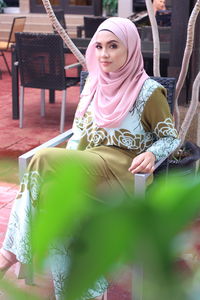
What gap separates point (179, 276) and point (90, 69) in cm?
251

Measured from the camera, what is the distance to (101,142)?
2.59 metres

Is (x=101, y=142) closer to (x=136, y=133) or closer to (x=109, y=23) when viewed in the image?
(x=136, y=133)

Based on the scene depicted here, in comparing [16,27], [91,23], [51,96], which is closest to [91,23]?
[91,23]

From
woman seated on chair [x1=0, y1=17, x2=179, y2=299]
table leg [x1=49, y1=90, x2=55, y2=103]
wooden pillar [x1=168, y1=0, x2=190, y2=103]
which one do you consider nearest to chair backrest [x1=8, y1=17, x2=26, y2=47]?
table leg [x1=49, y1=90, x2=55, y2=103]

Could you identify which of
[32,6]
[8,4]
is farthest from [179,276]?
[8,4]

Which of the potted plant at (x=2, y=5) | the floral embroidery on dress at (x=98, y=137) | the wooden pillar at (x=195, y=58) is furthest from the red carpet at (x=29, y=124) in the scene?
the potted plant at (x=2, y=5)

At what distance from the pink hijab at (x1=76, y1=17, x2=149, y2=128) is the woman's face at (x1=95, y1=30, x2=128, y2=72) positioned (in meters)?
0.03

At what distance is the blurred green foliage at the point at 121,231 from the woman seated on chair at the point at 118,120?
2.15 metres

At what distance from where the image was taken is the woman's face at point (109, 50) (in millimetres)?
2379

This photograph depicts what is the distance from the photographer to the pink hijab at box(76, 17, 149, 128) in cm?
242

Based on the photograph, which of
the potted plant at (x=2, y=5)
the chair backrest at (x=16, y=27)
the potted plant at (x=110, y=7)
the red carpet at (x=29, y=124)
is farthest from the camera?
the potted plant at (x=2, y=5)

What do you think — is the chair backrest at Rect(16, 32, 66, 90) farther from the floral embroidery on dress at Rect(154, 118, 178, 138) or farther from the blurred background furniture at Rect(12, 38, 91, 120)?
the floral embroidery on dress at Rect(154, 118, 178, 138)

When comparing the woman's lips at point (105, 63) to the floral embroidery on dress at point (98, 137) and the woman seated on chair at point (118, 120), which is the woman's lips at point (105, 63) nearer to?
the woman seated on chair at point (118, 120)

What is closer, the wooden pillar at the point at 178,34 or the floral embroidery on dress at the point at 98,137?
the floral embroidery on dress at the point at 98,137
